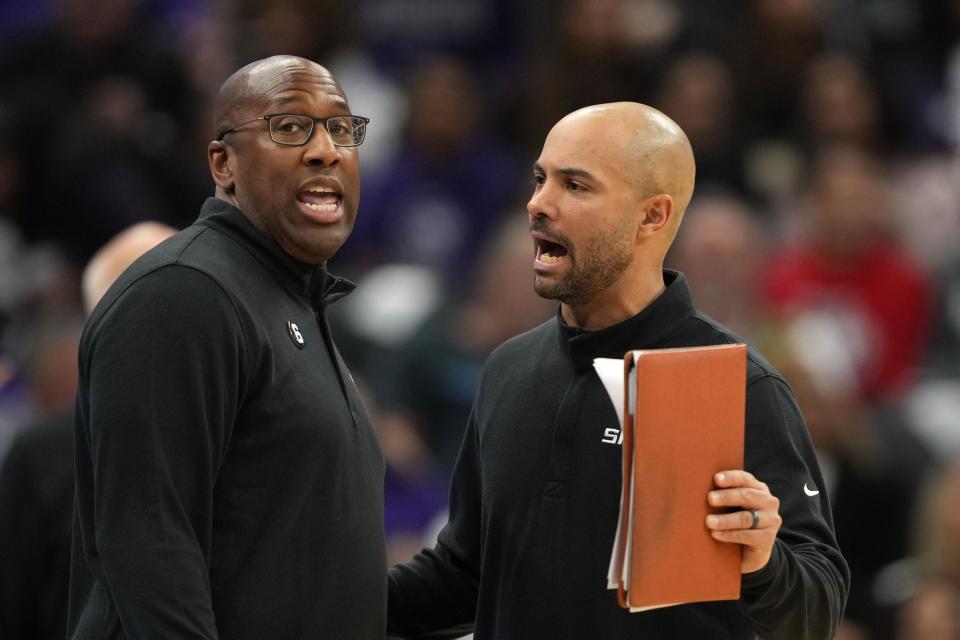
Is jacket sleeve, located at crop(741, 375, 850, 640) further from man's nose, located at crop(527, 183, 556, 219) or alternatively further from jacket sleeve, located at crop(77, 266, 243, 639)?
jacket sleeve, located at crop(77, 266, 243, 639)

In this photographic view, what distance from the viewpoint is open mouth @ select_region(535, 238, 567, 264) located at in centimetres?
371

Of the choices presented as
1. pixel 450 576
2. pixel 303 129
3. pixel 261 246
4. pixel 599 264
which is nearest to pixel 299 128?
pixel 303 129

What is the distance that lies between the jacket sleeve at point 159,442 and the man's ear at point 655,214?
973 mm

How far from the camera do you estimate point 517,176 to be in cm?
841

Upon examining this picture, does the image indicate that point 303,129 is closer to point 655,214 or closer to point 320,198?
point 320,198

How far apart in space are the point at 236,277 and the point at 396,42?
5909 millimetres

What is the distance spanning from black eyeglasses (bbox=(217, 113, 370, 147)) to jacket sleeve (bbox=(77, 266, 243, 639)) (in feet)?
1.35

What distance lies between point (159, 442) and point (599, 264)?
41.7 inches

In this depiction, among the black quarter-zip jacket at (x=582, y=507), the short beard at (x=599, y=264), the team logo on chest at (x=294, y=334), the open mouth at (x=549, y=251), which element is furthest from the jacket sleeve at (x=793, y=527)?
the team logo on chest at (x=294, y=334)

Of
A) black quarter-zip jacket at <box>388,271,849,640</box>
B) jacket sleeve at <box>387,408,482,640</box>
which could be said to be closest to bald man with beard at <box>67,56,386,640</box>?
black quarter-zip jacket at <box>388,271,849,640</box>

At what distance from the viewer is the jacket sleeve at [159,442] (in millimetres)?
3092

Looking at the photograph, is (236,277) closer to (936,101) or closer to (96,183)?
(96,183)

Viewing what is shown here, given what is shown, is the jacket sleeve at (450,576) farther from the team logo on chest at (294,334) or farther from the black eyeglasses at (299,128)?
the black eyeglasses at (299,128)

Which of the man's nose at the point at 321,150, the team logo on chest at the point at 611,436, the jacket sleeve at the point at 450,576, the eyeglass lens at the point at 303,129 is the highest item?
the eyeglass lens at the point at 303,129
